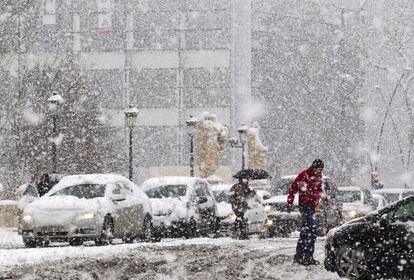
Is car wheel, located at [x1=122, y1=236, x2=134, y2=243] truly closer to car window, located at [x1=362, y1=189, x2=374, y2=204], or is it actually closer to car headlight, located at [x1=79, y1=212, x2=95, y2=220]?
car headlight, located at [x1=79, y1=212, x2=95, y2=220]

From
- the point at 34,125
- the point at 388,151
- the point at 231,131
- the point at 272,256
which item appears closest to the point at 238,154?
the point at 231,131

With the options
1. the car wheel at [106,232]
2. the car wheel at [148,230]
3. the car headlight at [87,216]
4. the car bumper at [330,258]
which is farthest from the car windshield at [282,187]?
the car bumper at [330,258]

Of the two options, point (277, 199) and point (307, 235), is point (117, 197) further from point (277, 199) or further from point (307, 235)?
point (277, 199)

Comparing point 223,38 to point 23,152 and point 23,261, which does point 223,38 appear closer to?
point 23,152

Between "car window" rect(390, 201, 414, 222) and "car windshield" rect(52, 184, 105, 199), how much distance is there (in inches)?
341

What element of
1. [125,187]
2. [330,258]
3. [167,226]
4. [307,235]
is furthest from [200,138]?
[330,258]

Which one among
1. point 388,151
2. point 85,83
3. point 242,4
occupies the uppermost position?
point 242,4

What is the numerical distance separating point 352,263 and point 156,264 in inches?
112

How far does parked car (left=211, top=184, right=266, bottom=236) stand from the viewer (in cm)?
2617

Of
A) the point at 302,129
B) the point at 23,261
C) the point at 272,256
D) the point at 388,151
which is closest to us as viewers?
the point at 23,261

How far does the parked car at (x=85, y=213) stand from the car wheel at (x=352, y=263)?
23.5ft

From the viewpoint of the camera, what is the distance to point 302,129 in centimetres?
8131

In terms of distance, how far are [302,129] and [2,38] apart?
45.0 m

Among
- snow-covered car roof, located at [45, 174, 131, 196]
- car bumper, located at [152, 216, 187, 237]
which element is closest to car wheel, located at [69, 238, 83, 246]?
snow-covered car roof, located at [45, 174, 131, 196]
